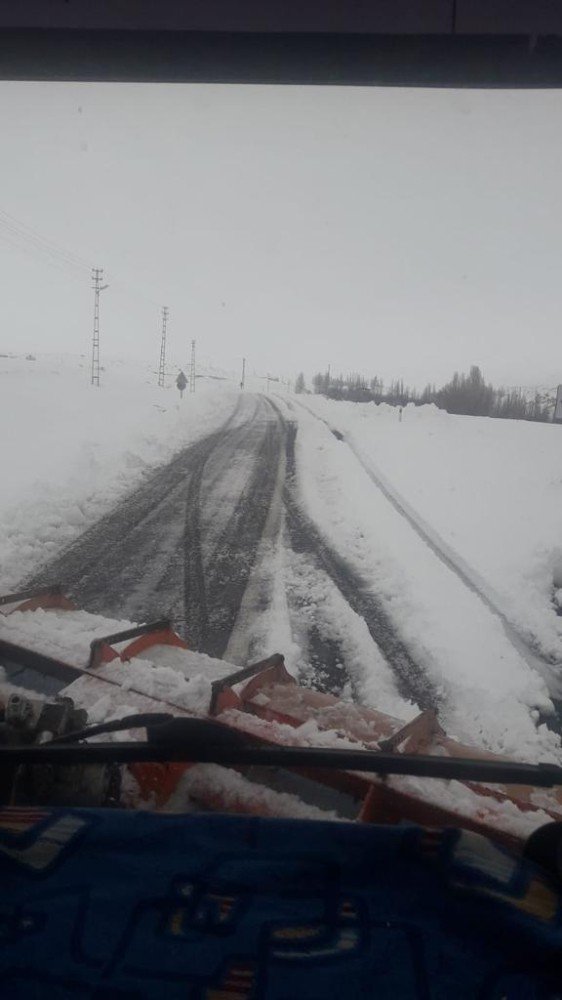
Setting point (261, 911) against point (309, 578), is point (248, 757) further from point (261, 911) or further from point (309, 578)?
point (309, 578)

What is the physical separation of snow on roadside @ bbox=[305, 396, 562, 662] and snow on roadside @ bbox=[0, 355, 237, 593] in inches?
97.6

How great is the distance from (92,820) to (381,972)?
1.91ft

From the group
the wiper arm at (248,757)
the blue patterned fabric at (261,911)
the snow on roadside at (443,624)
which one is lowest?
the snow on roadside at (443,624)

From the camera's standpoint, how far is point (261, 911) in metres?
1.00

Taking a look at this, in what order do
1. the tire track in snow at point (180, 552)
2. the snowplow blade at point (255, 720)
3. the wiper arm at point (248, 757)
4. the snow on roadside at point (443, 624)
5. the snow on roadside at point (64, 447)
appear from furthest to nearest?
the snow on roadside at point (64, 447) → the tire track in snow at point (180, 552) → the snow on roadside at point (443, 624) → the snowplow blade at point (255, 720) → the wiper arm at point (248, 757)

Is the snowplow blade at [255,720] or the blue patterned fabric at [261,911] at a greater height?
the blue patterned fabric at [261,911]

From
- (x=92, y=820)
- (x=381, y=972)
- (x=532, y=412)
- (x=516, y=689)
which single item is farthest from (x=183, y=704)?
(x=532, y=412)

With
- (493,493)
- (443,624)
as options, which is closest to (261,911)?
(443,624)

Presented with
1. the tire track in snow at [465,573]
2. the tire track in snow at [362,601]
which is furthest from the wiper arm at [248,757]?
the tire track in snow at [465,573]

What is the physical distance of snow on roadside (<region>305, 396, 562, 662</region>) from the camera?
477cm

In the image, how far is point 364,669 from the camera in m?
3.38

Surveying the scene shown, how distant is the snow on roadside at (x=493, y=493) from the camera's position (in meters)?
4.77

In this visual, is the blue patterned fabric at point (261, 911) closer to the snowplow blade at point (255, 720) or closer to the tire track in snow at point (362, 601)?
the snowplow blade at point (255, 720)

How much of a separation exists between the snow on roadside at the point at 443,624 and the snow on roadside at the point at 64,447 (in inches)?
89.2
